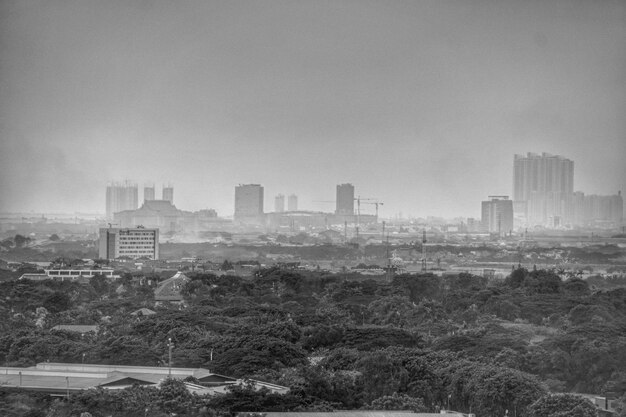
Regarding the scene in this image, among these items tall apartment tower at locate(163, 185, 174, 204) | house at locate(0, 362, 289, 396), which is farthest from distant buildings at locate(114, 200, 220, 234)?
house at locate(0, 362, 289, 396)

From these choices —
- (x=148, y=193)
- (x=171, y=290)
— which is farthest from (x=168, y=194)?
(x=171, y=290)

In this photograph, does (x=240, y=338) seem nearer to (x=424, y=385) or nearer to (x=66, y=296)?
(x=424, y=385)

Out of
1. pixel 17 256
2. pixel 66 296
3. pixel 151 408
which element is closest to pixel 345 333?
pixel 151 408

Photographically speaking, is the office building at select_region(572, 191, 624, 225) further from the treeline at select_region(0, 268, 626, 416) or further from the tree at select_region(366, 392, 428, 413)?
the tree at select_region(366, 392, 428, 413)

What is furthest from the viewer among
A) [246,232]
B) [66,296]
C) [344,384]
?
[246,232]

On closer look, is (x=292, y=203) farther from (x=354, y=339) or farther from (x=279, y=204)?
(x=354, y=339)

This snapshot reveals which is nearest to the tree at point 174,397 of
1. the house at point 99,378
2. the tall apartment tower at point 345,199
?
the house at point 99,378
